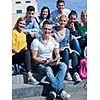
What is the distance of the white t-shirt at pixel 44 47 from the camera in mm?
2061

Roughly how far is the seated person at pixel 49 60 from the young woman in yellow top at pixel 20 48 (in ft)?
0.17

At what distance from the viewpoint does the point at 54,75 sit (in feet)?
6.88

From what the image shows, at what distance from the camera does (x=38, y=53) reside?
207 centimetres

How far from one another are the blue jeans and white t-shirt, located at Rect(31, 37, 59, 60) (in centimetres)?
7

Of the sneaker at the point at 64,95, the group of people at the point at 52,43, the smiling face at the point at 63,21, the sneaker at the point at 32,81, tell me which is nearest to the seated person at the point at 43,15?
the group of people at the point at 52,43

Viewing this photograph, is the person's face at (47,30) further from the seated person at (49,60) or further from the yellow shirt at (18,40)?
the yellow shirt at (18,40)

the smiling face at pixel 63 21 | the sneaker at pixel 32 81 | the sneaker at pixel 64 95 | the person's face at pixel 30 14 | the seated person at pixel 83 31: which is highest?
the person's face at pixel 30 14

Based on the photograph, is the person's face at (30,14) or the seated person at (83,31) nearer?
the person's face at (30,14)

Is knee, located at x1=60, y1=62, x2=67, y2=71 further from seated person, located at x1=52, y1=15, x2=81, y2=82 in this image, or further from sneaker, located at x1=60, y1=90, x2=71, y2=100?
sneaker, located at x1=60, y1=90, x2=71, y2=100

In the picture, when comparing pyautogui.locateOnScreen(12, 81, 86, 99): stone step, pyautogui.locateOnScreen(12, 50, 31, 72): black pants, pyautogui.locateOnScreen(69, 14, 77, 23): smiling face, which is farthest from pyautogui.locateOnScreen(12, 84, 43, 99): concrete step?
pyautogui.locateOnScreen(69, 14, 77, 23): smiling face

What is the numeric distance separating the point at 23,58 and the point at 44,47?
0.52 ft
